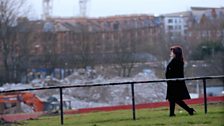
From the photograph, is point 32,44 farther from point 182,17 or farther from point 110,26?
point 182,17

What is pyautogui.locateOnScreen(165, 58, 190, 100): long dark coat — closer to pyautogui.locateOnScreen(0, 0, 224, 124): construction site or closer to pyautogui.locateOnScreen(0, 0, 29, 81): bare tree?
pyautogui.locateOnScreen(0, 0, 224, 124): construction site

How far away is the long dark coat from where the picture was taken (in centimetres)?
1368

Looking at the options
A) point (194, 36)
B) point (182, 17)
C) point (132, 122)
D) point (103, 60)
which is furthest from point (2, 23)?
point (132, 122)

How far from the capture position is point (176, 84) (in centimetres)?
1371

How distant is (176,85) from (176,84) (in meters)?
0.03

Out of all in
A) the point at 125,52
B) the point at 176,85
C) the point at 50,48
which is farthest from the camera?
the point at 50,48

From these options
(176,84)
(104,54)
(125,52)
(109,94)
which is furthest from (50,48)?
(176,84)

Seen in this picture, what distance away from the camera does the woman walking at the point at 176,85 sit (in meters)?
13.7

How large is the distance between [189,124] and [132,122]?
1.64m

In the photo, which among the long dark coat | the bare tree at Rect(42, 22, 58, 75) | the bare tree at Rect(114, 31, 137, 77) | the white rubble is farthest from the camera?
the bare tree at Rect(42, 22, 58, 75)

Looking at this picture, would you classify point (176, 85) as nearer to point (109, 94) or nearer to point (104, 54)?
point (109, 94)

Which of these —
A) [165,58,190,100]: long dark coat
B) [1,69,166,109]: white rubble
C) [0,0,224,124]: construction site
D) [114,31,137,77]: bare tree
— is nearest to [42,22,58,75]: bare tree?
[0,0,224,124]: construction site

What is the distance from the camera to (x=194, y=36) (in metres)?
57.6

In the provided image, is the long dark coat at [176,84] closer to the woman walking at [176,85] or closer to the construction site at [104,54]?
the woman walking at [176,85]
